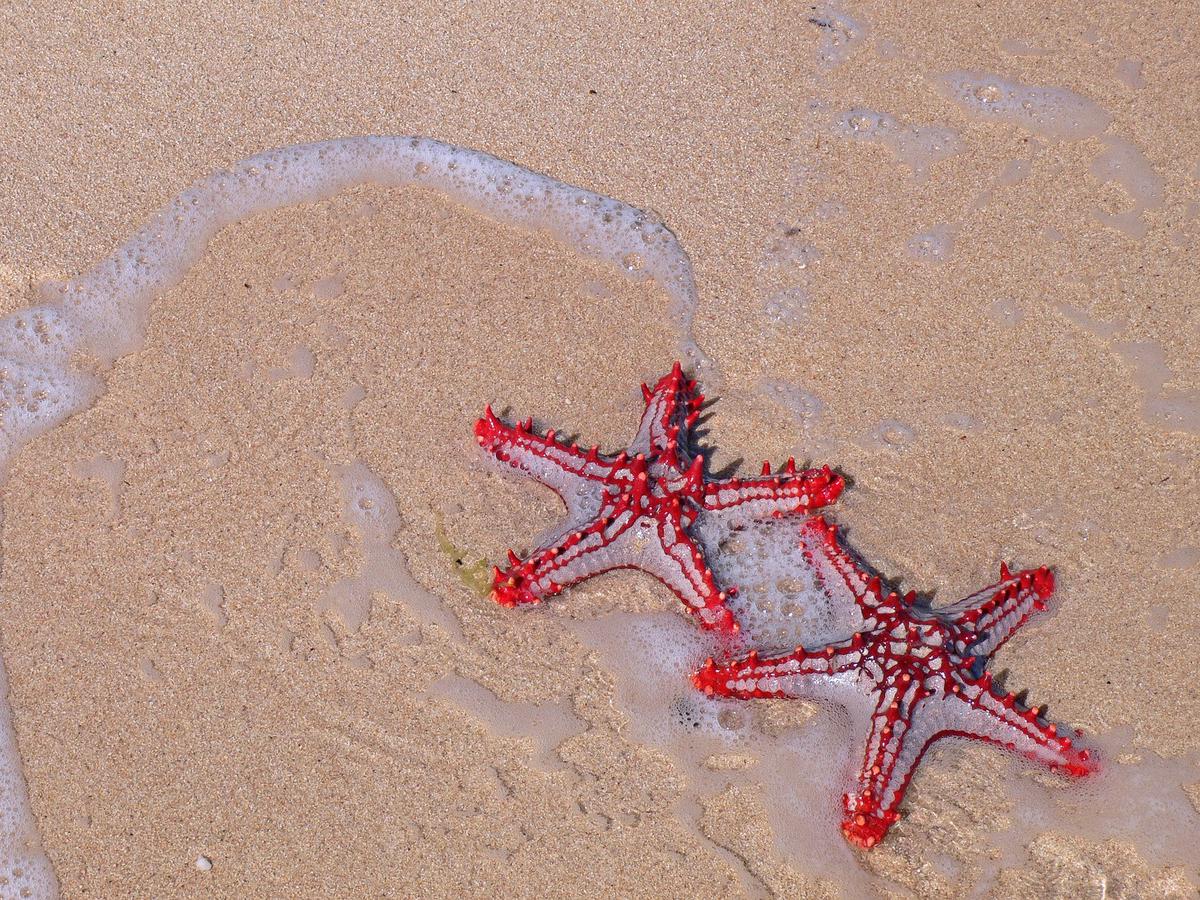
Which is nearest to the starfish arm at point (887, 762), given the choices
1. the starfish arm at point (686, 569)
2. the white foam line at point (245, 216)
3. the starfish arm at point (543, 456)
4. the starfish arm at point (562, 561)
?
the starfish arm at point (686, 569)

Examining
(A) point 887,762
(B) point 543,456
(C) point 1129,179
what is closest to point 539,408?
(B) point 543,456

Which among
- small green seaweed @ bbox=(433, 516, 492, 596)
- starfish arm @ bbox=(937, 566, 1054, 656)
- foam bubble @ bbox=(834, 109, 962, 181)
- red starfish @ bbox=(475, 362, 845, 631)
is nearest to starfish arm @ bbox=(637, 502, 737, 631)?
red starfish @ bbox=(475, 362, 845, 631)

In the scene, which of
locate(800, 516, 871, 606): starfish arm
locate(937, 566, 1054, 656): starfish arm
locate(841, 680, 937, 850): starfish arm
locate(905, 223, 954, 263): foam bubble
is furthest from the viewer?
locate(905, 223, 954, 263): foam bubble

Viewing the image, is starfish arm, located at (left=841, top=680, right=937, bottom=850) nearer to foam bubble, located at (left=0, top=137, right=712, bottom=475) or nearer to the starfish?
the starfish

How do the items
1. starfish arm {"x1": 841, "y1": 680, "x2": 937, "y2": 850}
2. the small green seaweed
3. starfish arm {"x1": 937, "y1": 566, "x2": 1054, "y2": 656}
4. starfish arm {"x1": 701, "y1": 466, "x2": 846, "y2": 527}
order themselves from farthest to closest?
the small green seaweed → starfish arm {"x1": 701, "y1": 466, "x2": 846, "y2": 527} → starfish arm {"x1": 937, "y1": 566, "x2": 1054, "y2": 656} → starfish arm {"x1": 841, "y1": 680, "x2": 937, "y2": 850}

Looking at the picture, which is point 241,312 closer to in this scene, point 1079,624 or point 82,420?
point 82,420
